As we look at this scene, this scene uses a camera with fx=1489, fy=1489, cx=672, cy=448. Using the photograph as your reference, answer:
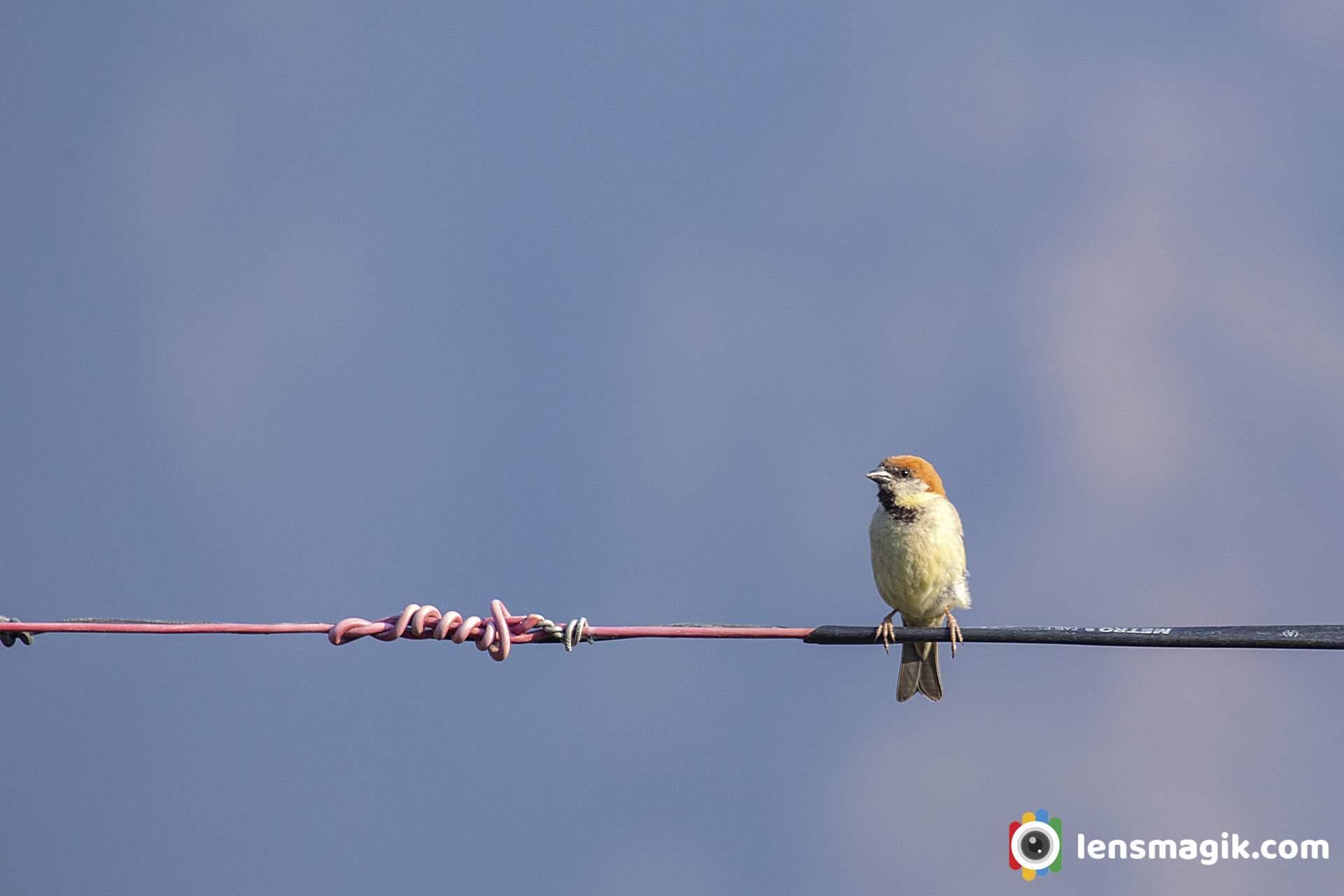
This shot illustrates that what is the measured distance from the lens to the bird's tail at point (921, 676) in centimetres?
938

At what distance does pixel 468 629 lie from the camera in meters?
6.04

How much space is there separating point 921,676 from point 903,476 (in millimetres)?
1268

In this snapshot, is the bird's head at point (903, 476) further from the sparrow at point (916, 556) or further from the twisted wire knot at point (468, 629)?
the twisted wire knot at point (468, 629)

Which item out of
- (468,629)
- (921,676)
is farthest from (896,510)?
(468,629)

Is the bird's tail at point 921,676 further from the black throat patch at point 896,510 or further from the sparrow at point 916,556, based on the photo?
the black throat patch at point 896,510

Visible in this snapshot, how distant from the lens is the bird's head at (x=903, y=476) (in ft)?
31.1

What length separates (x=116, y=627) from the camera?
225 inches

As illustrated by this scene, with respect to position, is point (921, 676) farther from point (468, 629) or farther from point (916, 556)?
point (468, 629)

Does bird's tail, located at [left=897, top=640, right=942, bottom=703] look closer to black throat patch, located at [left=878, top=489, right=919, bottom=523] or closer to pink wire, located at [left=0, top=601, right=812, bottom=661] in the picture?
black throat patch, located at [left=878, top=489, right=919, bottom=523]

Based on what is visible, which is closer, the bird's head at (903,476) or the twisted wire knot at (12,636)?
the twisted wire knot at (12,636)

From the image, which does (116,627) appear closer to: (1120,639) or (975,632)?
(975,632)

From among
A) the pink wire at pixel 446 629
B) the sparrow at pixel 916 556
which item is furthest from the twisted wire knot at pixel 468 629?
the sparrow at pixel 916 556

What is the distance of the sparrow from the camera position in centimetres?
927

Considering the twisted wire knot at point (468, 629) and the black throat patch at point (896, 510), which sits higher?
the black throat patch at point (896, 510)
